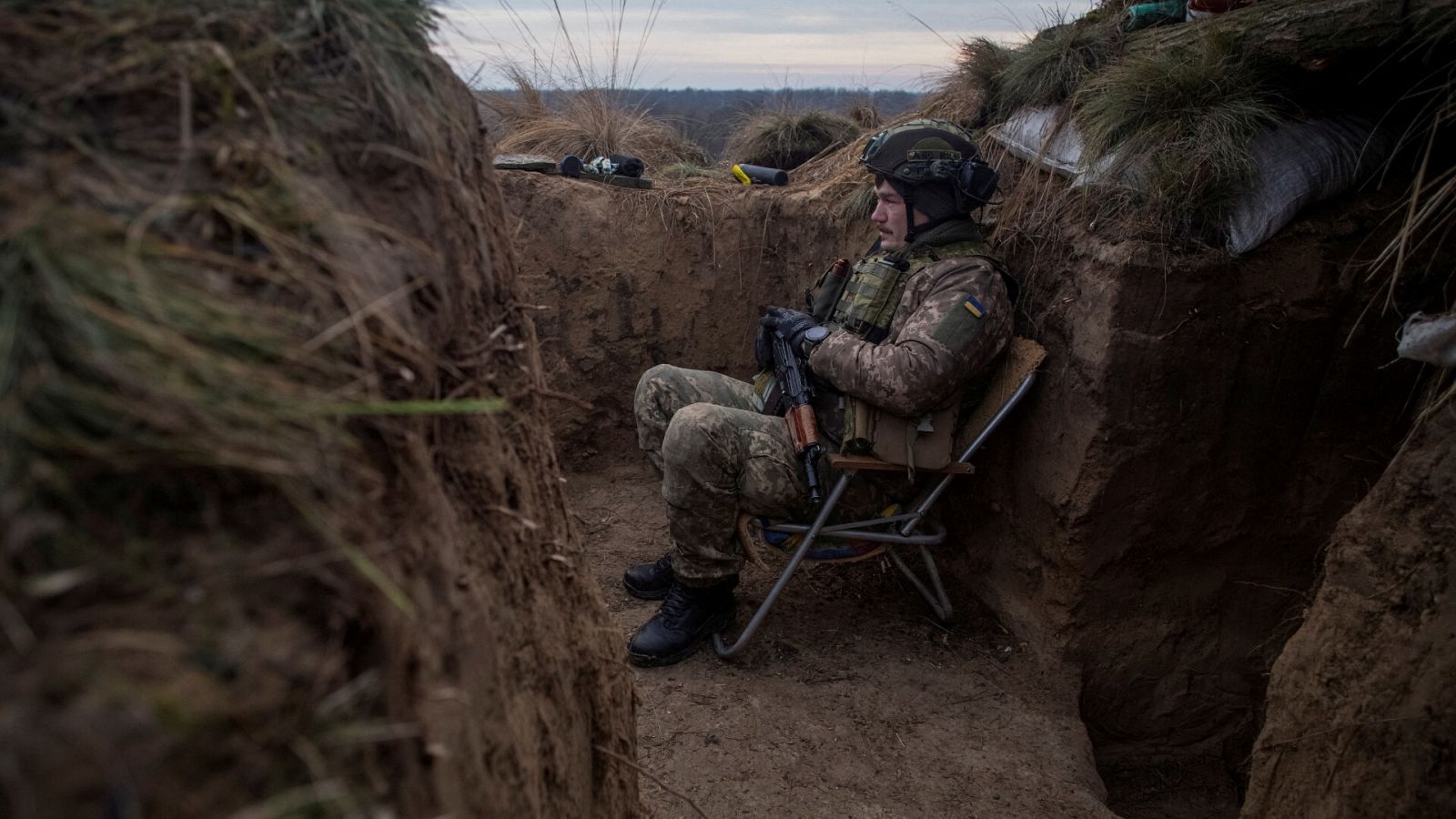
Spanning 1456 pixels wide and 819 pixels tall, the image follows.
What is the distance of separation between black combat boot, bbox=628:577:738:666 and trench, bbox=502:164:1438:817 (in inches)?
4.7

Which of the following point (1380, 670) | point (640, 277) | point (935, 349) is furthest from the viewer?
point (640, 277)

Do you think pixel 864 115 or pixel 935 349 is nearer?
pixel 935 349

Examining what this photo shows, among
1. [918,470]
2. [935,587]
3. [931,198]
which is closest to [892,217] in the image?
[931,198]

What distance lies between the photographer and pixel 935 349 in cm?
316

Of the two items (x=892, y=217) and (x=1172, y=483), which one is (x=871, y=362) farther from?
(x=1172, y=483)

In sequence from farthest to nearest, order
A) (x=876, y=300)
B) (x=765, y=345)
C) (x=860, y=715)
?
(x=765, y=345) < (x=876, y=300) < (x=860, y=715)

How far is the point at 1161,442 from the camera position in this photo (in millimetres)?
3232

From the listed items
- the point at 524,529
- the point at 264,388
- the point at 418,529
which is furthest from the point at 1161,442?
the point at 264,388

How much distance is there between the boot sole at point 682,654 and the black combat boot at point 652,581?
16.8 inches

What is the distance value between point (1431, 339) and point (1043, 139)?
1809 mm

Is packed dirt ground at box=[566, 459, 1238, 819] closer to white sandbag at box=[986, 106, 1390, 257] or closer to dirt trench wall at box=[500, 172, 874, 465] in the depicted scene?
dirt trench wall at box=[500, 172, 874, 465]

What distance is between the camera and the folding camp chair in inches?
130

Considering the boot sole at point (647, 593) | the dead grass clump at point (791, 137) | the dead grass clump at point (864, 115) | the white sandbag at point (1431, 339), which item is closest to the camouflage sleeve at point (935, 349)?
the white sandbag at point (1431, 339)

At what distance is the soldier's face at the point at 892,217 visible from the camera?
350cm
